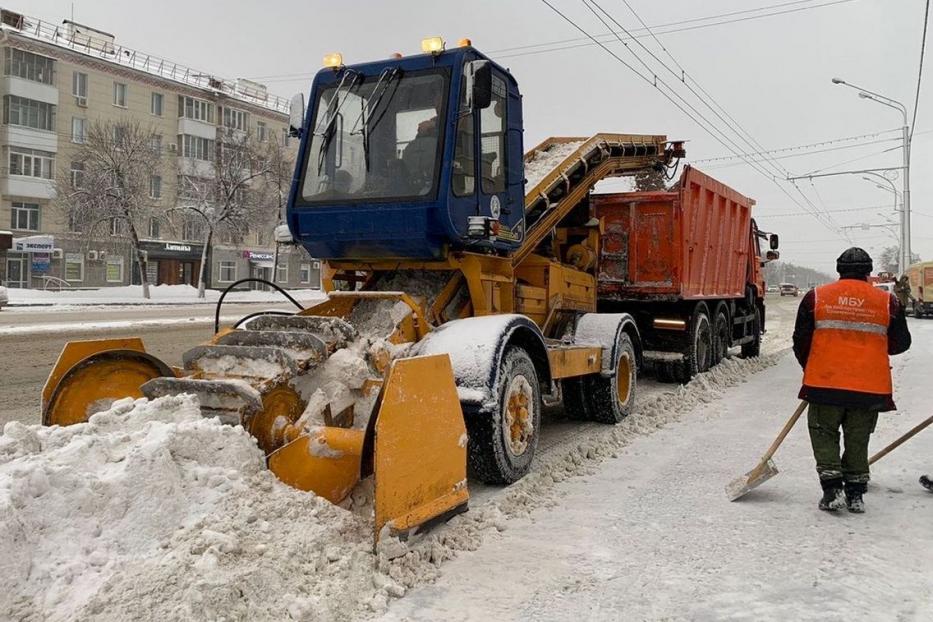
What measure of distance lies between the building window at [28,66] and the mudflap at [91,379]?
4145cm

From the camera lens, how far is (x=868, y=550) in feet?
12.8

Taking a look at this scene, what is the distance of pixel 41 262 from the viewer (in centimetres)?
3872

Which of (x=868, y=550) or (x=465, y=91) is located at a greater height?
(x=465, y=91)

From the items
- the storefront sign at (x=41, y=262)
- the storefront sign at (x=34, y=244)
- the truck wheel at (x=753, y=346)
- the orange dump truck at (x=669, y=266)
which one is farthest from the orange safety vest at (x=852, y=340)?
the storefront sign at (x=41, y=262)

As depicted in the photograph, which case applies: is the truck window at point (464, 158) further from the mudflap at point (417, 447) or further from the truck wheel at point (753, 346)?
the truck wheel at point (753, 346)

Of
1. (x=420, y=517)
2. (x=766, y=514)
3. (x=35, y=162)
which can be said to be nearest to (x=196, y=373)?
(x=420, y=517)

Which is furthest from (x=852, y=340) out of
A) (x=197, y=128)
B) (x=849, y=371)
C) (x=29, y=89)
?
(x=197, y=128)

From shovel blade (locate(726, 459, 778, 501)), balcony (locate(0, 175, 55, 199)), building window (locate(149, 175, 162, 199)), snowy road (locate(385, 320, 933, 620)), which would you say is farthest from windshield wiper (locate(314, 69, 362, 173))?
building window (locate(149, 175, 162, 199))

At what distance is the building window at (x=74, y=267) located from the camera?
40.0 metres

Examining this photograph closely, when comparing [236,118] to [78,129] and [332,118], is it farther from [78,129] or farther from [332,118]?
[332,118]

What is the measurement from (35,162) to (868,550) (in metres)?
44.0

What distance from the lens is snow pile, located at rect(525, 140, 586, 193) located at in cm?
769

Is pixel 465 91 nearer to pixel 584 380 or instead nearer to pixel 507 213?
pixel 507 213

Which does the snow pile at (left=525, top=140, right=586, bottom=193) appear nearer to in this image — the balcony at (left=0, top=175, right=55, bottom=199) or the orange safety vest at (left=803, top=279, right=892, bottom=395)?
the orange safety vest at (left=803, top=279, right=892, bottom=395)
